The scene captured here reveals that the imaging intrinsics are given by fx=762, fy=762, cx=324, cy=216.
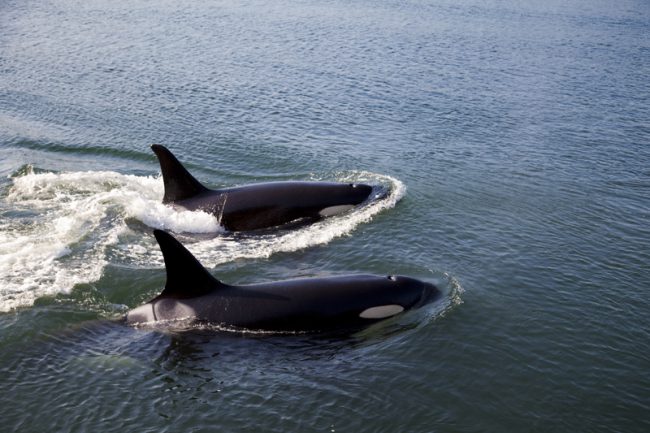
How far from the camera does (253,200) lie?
2022cm

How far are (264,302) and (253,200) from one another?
649 centimetres

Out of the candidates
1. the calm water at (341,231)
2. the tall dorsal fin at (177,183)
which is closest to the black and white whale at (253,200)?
the tall dorsal fin at (177,183)

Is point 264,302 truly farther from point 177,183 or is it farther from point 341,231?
point 177,183

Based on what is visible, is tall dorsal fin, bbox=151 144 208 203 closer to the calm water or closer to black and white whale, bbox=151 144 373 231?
black and white whale, bbox=151 144 373 231

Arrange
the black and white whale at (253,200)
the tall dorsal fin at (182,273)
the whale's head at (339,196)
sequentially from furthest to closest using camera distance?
the whale's head at (339,196) < the black and white whale at (253,200) < the tall dorsal fin at (182,273)

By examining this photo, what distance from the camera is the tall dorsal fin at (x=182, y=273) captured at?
13539 mm

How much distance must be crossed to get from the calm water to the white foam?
0.08m

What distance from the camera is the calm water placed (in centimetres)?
1272

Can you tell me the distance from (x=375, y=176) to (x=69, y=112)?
14101 millimetres

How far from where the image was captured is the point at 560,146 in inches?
1093

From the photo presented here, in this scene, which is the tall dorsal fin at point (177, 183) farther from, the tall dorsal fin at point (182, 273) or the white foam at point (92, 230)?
the tall dorsal fin at point (182, 273)

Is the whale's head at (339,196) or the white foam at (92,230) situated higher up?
the whale's head at (339,196)

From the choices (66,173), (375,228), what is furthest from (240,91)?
(375,228)

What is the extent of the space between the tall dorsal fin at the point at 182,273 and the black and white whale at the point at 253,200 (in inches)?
221
